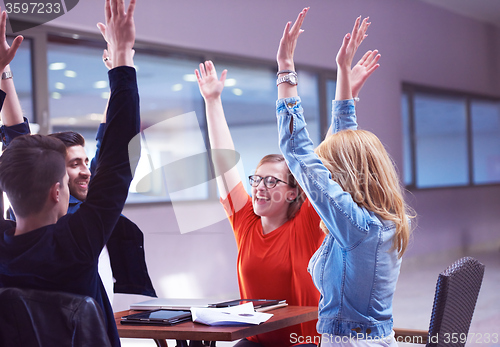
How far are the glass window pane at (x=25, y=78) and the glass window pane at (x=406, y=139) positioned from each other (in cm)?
532

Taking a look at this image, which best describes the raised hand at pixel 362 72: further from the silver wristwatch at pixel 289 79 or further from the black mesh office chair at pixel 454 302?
the black mesh office chair at pixel 454 302

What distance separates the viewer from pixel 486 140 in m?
9.83

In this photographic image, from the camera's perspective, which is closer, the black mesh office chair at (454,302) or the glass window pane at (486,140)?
the black mesh office chair at (454,302)

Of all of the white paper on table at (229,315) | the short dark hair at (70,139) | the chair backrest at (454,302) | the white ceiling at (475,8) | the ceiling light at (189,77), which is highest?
the white ceiling at (475,8)

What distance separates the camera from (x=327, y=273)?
4.68 ft

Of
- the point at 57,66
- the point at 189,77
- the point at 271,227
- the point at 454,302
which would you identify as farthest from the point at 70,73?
the point at 454,302

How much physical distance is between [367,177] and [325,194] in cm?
14

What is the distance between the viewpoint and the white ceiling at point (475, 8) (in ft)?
27.2

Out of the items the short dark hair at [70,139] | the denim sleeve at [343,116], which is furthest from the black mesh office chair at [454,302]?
the short dark hair at [70,139]

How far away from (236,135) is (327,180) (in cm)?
455

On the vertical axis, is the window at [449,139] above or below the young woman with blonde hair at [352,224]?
above

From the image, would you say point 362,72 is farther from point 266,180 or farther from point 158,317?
point 158,317

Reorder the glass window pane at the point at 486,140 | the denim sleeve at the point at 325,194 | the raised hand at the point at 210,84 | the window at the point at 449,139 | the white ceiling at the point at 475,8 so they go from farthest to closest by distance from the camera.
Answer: the glass window pane at the point at 486,140 → the white ceiling at the point at 475,8 → the window at the point at 449,139 → the raised hand at the point at 210,84 → the denim sleeve at the point at 325,194

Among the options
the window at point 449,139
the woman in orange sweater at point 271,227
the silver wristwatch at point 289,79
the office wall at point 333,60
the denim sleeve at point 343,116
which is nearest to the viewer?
the silver wristwatch at point 289,79
